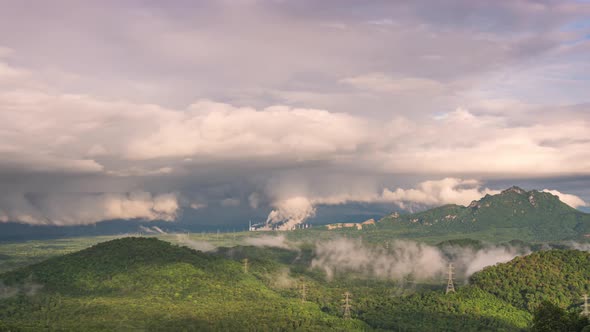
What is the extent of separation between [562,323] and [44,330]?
541 feet

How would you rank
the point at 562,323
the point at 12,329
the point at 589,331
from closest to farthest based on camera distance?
the point at 589,331, the point at 562,323, the point at 12,329

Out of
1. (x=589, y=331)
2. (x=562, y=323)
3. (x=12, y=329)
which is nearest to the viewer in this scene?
(x=589, y=331)

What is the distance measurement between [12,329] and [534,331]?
16265cm

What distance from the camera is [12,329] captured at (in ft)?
606

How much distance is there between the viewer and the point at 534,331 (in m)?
146

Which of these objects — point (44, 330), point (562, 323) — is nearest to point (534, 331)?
point (562, 323)

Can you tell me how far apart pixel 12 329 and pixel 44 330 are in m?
11.1

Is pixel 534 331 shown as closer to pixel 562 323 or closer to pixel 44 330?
pixel 562 323

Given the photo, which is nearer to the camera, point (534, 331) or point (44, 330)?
point (534, 331)

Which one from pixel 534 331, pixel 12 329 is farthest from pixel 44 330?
pixel 534 331

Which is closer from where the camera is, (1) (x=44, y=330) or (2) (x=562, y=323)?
(2) (x=562, y=323)

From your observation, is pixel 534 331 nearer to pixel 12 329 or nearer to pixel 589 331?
pixel 589 331

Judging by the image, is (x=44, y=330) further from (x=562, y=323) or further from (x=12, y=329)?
(x=562, y=323)

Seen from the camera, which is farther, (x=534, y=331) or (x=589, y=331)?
(x=534, y=331)
